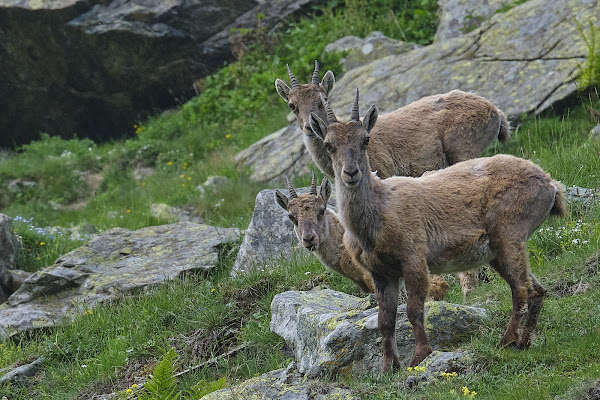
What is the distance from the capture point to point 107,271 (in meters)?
12.4

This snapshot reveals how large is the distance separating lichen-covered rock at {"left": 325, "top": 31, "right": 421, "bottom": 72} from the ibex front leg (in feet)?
34.7

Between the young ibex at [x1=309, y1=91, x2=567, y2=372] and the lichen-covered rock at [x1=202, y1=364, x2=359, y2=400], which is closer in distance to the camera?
the lichen-covered rock at [x1=202, y1=364, x2=359, y2=400]

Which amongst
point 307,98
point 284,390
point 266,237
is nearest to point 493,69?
point 307,98

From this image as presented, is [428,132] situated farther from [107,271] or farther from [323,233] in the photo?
[107,271]

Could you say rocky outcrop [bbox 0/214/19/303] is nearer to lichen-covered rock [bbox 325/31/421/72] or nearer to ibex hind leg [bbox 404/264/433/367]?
lichen-covered rock [bbox 325/31/421/72]

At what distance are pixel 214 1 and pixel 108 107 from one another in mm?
3961

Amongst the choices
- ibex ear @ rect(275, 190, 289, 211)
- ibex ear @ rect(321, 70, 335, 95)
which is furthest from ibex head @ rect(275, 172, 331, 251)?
ibex ear @ rect(321, 70, 335, 95)

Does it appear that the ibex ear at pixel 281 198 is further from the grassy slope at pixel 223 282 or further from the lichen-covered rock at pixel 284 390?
the lichen-covered rock at pixel 284 390

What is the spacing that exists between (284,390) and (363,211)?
169 cm

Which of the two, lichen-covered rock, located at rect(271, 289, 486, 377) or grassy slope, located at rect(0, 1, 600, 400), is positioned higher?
lichen-covered rock, located at rect(271, 289, 486, 377)

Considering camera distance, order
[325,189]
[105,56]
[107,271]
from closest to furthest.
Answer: [325,189], [107,271], [105,56]

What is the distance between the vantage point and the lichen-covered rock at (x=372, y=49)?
17250 mm

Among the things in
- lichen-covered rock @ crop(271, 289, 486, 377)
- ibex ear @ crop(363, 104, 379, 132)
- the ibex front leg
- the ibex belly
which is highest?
ibex ear @ crop(363, 104, 379, 132)

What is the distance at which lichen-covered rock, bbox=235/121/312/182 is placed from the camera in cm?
1511
